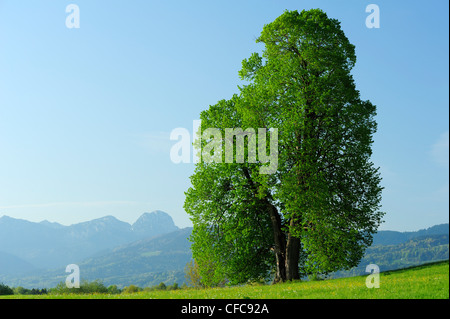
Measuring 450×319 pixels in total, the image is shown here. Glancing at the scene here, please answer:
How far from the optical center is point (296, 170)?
30484mm

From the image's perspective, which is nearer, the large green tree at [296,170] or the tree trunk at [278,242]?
the large green tree at [296,170]

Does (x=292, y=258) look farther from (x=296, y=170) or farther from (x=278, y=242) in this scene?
(x=296, y=170)

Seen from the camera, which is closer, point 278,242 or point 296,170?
point 296,170

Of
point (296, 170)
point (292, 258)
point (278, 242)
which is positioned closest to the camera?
point (296, 170)

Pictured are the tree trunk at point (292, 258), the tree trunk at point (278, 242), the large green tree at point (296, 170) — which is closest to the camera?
the large green tree at point (296, 170)

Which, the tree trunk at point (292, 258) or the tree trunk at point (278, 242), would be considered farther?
the tree trunk at point (278, 242)

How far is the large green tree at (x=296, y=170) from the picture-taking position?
99.2 ft

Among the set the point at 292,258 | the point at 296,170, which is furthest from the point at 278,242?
the point at 296,170

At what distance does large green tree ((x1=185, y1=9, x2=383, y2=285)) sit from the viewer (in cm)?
3025

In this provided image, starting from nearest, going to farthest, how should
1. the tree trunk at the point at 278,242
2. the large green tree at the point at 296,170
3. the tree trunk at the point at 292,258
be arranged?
the large green tree at the point at 296,170 < the tree trunk at the point at 292,258 < the tree trunk at the point at 278,242

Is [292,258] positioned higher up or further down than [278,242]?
further down

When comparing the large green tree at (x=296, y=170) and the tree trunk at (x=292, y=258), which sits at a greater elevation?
the large green tree at (x=296, y=170)
